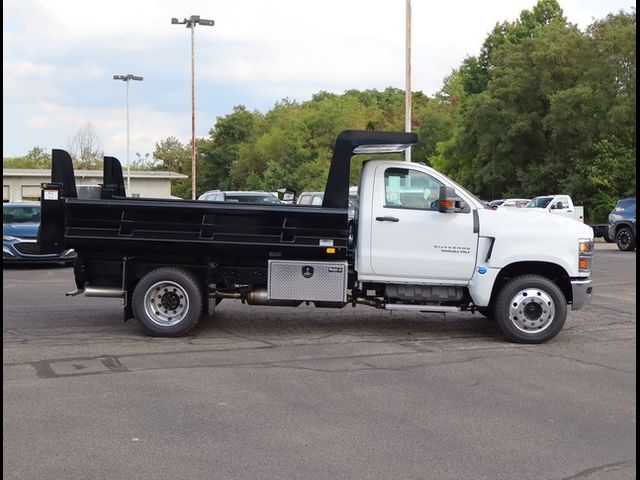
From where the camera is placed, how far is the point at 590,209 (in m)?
46.5

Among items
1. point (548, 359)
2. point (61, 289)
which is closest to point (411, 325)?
point (548, 359)

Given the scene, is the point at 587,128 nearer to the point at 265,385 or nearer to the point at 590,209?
the point at 590,209

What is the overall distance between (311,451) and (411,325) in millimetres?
5664

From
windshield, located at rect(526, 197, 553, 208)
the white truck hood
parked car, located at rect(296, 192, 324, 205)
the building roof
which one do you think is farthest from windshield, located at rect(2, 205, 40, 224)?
the building roof

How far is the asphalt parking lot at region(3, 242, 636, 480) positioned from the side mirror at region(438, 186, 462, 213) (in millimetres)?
1615

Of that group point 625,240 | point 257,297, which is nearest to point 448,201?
point 257,297

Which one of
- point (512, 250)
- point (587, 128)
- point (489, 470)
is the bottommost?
point (489, 470)

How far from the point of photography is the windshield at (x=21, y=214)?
19.5 meters

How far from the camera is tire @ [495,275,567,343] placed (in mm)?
9492

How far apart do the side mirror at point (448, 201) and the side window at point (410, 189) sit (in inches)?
6.6

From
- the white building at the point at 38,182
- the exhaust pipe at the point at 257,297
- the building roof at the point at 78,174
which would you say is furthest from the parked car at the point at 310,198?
the white building at the point at 38,182

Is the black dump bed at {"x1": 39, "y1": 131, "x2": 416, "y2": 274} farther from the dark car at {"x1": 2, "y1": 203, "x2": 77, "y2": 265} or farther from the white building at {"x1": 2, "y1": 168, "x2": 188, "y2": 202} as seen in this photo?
the white building at {"x1": 2, "y1": 168, "x2": 188, "y2": 202}

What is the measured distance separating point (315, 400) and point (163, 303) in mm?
3528

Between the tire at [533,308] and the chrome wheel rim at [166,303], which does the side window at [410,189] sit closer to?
the tire at [533,308]
